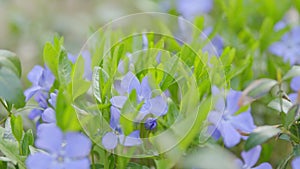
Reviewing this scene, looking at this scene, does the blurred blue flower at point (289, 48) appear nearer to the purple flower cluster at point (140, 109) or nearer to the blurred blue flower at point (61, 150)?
the purple flower cluster at point (140, 109)

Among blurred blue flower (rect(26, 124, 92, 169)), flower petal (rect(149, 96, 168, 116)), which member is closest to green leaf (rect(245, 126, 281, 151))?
flower petal (rect(149, 96, 168, 116))

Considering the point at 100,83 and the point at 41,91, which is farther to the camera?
the point at 41,91

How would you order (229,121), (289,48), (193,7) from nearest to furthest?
(229,121) < (289,48) < (193,7)

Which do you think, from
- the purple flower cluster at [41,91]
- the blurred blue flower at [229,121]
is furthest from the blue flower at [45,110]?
the blurred blue flower at [229,121]

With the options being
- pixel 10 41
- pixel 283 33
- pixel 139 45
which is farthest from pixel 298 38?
pixel 10 41

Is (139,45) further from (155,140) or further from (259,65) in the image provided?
(259,65)

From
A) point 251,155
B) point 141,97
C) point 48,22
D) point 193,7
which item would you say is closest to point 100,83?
point 141,97

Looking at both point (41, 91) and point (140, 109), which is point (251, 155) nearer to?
point (140, 109)
